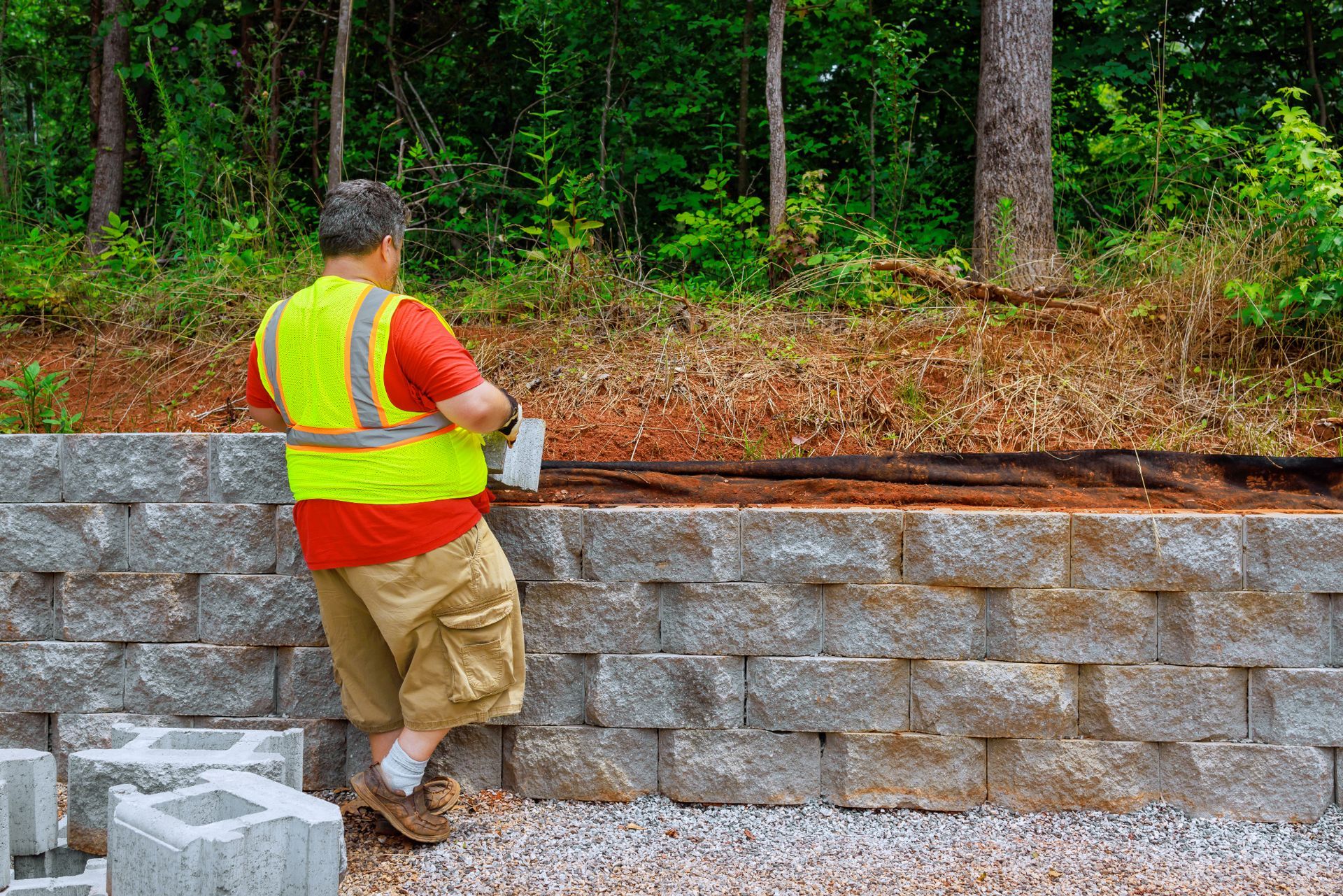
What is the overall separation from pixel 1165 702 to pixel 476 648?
2.24 meters

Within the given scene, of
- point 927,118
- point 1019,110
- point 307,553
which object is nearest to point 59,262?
point 307,553

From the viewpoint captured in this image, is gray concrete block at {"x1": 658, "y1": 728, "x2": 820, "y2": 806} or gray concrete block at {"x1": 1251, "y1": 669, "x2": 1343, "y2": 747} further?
gray concrete block at {"x1": 658, "y1": 728, "x2": 820, "y2": 806}

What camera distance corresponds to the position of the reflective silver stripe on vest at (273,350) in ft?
9.36

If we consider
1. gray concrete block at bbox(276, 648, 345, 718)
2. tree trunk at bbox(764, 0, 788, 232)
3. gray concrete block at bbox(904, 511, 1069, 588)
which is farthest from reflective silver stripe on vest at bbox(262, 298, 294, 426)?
tree trunk at bbox(764, 0, 788, 232)

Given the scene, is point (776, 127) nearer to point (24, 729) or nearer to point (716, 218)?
point (716, 218)

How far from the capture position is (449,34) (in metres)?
8.55

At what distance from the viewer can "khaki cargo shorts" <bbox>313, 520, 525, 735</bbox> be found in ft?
9.55

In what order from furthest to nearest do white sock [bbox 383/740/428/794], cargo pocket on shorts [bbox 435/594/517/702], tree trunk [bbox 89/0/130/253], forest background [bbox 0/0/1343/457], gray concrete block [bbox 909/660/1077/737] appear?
tree trunk [bbox 89/0/130/253] < forest background [bbox 0/0/1343/457] < gray concrete block [bbox 909/660/1077/737] < white sock [bbox 383/740/428/794] < cargo pocket on shorts [bbox 435/594/517/702]

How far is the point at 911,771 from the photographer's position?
11.5 feet

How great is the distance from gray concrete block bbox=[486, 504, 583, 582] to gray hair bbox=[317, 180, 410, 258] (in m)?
1.07

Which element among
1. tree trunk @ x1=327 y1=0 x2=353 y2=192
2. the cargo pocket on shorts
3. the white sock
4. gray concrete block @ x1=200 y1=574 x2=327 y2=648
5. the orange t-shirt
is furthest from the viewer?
tree trunk @ x1=327 y1=0 x2=353 y2=192

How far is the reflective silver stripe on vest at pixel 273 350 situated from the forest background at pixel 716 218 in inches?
54.6

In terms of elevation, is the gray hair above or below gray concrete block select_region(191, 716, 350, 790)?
above

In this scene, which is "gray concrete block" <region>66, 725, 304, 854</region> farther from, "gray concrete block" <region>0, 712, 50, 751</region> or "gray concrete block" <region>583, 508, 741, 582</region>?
"gray concrete block" <region>583, 508, 741, 582</region>
